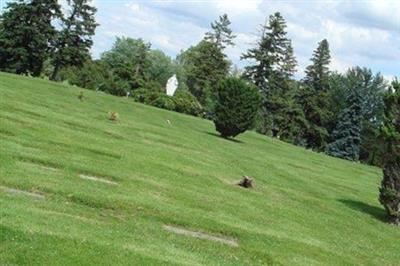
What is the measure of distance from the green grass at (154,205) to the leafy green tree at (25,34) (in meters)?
33.5

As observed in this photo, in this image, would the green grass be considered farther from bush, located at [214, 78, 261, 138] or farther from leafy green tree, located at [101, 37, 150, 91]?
leafy green tree, located at [101, 37, 150, 91]

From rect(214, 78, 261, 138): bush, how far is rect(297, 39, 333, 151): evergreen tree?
43052 millimetres

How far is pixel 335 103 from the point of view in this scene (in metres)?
93.8

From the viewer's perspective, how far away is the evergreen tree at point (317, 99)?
83.4 metres

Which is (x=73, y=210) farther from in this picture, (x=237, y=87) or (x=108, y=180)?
(x=237, y=87)

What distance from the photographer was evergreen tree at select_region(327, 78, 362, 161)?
75188 mm

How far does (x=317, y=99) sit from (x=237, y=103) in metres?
47.4

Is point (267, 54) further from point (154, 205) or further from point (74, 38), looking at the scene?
point (154, 205)

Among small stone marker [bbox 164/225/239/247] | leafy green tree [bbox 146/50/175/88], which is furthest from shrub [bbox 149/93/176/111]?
leafy green tree [bbox 146/50/175/88]

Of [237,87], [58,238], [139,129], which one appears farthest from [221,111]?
[58,238]

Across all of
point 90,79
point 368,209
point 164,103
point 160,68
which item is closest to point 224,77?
point 164,103

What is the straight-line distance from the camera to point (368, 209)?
25953mm

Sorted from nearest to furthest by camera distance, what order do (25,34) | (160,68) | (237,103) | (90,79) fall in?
(237,103) < (25,34) < (90,79) < (160,68)

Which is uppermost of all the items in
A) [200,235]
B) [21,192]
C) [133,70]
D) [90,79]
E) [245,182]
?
[133,70]
